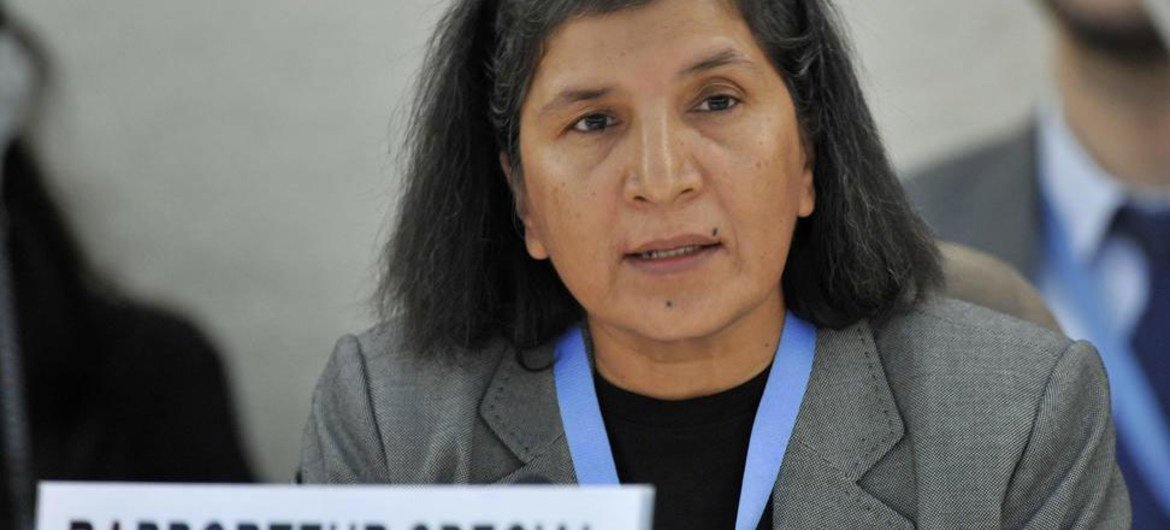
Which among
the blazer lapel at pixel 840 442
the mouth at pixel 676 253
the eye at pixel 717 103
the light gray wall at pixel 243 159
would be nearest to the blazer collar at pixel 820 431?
the blazer lapel at pixel 840 442

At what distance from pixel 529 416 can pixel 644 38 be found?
58 cm

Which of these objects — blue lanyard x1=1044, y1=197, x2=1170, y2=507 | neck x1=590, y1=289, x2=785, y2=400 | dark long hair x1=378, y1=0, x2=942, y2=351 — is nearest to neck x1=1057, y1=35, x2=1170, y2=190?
blue lanyard x1=1044, y1=197, x2=1170, y2=507

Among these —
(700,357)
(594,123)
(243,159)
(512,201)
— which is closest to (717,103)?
(594,123)

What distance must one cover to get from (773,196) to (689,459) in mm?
386

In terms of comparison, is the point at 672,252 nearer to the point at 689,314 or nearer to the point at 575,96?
the point at 689,314

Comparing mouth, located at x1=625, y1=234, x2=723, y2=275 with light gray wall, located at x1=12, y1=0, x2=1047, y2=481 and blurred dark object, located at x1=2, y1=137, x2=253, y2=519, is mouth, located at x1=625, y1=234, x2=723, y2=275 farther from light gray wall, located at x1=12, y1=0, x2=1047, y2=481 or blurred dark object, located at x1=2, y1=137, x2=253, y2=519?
blurred dark object, located at x1=2, y1=137, x2=253, y2=519

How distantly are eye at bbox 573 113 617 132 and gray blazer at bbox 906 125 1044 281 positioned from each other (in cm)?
145

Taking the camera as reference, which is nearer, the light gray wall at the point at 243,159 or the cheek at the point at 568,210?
the cheek at the point at 568,210

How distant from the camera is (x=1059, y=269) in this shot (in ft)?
11.5

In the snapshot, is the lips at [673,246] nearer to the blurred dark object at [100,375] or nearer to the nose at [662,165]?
the nose at [662,165]

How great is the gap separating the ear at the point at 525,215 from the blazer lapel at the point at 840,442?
1.36 ft

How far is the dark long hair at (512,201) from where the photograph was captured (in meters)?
2.35

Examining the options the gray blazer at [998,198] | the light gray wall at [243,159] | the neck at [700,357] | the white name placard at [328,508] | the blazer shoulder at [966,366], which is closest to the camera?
the white name placard at [328,508]

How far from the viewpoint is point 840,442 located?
7.39 ft
